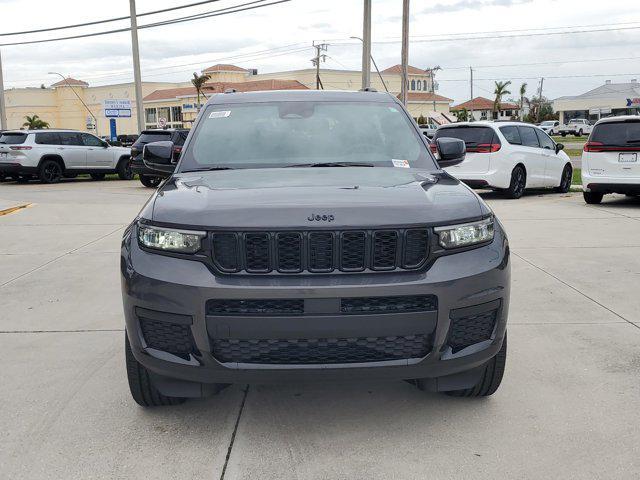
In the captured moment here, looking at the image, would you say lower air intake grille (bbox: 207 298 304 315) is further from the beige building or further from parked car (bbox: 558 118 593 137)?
parked car (bbox: 558 118 593 137)

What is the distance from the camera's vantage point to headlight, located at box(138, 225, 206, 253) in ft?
9.80

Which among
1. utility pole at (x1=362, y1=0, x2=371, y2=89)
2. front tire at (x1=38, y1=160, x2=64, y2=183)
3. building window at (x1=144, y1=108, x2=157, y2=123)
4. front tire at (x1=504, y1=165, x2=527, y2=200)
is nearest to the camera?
front tire at (x1=504, y1=165, x2=527, y2=200)

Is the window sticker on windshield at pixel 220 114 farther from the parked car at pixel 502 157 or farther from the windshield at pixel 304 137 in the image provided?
the parked car at pixel 502 157

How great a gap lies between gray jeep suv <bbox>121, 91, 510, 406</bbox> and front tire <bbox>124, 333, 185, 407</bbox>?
0.55 ft

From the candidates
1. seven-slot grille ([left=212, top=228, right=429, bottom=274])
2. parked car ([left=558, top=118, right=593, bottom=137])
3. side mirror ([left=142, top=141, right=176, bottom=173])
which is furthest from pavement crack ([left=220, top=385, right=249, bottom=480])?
parked car ([left=558, top=118, right=593, bottom=137])

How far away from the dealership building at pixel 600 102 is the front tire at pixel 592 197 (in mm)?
80060

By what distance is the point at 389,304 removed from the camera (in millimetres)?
2902

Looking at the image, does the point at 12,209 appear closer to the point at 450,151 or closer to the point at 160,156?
the point at 160,156

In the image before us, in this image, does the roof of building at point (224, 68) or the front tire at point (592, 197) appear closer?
the front tire at point (592, 197)

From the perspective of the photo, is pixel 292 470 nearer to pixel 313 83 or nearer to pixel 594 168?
pixel 594 168

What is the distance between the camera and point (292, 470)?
118 inches

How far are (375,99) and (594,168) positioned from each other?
8.80 m

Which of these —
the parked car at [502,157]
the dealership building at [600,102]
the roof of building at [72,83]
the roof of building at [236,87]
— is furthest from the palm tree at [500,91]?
the parked car at [502,157]

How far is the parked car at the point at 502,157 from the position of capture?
13.8 meters
